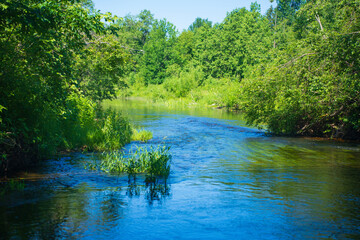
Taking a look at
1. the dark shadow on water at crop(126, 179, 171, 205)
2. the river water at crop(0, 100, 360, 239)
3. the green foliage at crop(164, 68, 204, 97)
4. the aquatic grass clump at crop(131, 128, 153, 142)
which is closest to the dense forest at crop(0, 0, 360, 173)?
the aquatic grass clump at crop(131, 128, 153, 142)

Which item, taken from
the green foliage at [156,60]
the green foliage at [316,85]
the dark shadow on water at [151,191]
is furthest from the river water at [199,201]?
the green foliage at [156,60]

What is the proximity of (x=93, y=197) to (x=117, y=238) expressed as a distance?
2585mm

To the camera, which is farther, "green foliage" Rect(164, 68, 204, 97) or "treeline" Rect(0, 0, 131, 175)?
"green foliage" Rect(164, 68, 204, 97)

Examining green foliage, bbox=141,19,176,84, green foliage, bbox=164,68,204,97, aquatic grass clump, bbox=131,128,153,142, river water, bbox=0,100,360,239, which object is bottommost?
river water, bbox=0,100,360,239

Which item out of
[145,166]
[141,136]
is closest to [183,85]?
[141,136]

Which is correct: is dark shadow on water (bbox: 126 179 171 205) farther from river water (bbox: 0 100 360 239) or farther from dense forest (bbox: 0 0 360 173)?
dense forest (bbox: 0 0 360 173)

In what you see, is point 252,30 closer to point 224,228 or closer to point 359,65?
point 359,65

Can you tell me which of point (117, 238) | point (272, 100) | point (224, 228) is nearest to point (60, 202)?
point (117, 238)

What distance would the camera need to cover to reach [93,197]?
9.20 m

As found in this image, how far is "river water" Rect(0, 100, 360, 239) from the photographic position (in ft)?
23.6

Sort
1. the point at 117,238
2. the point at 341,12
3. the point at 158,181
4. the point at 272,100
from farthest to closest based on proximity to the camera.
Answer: the point at 272,100, the point at 341,12, the point at 158,181, the point at 117,238

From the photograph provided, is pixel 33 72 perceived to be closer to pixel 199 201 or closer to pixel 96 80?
pixel 199 201

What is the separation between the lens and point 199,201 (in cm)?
920

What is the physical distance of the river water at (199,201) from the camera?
7195 mm
